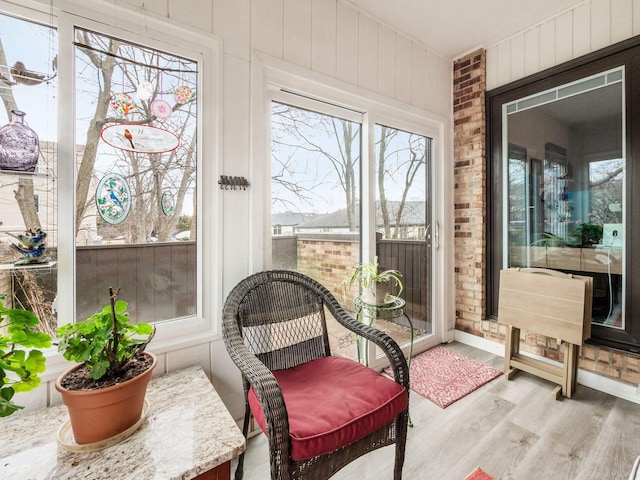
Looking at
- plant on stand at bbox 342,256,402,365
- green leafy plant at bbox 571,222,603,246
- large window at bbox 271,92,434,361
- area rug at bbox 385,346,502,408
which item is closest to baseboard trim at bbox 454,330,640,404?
area rug at bbox 385,346,502,408

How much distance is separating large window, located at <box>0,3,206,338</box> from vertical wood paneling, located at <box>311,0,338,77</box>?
75cm

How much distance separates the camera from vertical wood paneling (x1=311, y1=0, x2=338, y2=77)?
199 centimetres

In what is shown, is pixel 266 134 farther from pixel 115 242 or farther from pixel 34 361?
pixel 34 361

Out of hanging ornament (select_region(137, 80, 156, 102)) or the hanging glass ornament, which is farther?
hanging ornament (select_region(137, 80, 156, 102))

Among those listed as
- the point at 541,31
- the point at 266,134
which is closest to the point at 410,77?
the point at 541,31

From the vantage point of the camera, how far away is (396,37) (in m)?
2.50

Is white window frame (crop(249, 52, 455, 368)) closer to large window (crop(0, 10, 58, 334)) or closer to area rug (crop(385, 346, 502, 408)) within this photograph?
area rug (crop(385, 346, 502, 408))

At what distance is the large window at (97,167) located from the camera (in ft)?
4.08

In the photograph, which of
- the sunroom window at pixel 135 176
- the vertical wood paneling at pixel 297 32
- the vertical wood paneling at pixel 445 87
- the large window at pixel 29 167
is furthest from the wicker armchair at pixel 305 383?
the vertical wood paneling at pixel 445 87

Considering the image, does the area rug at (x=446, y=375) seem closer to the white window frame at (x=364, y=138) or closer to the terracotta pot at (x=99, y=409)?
the white window frame at (x=364, y=138)

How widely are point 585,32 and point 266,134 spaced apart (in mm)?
2576

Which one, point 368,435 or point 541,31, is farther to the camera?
point 541,31

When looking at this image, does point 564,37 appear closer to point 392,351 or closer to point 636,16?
point 636,16

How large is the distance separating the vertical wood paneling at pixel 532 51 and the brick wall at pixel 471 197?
35 cm
